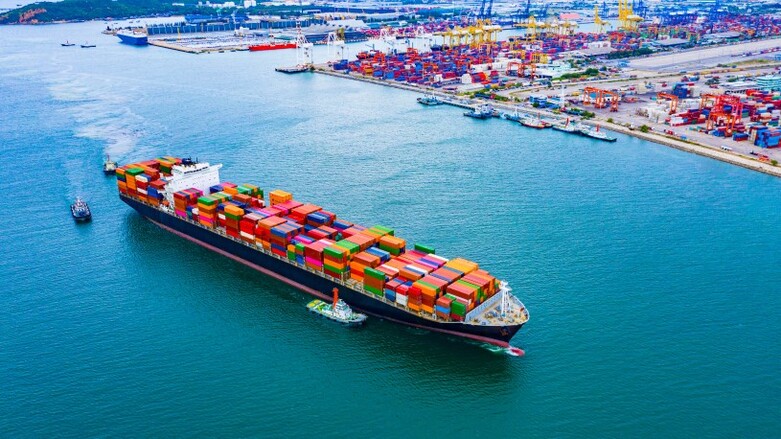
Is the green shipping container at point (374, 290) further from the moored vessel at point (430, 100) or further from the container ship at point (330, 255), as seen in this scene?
the moored vessel at point (430, 100)

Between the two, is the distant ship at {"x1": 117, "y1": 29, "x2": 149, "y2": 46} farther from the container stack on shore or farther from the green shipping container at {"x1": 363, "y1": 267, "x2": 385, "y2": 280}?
the green shipping container at {"x1": 363, "y1": 267, "x2": 385, "y2": 280}

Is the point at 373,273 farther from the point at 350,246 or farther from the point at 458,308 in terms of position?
the point at 458,308

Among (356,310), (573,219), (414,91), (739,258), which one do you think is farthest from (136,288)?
(414,91)

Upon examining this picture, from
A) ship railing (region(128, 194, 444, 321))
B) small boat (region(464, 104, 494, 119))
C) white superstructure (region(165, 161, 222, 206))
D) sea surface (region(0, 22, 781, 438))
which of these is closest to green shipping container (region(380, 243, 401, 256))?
ship railing (region(128, 194, 444, 321))

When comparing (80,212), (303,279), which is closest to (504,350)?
(303,279)

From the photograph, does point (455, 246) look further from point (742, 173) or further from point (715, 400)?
point (742, 173)

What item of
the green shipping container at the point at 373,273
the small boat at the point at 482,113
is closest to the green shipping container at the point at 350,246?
the green shipping container at the point at 373,273
